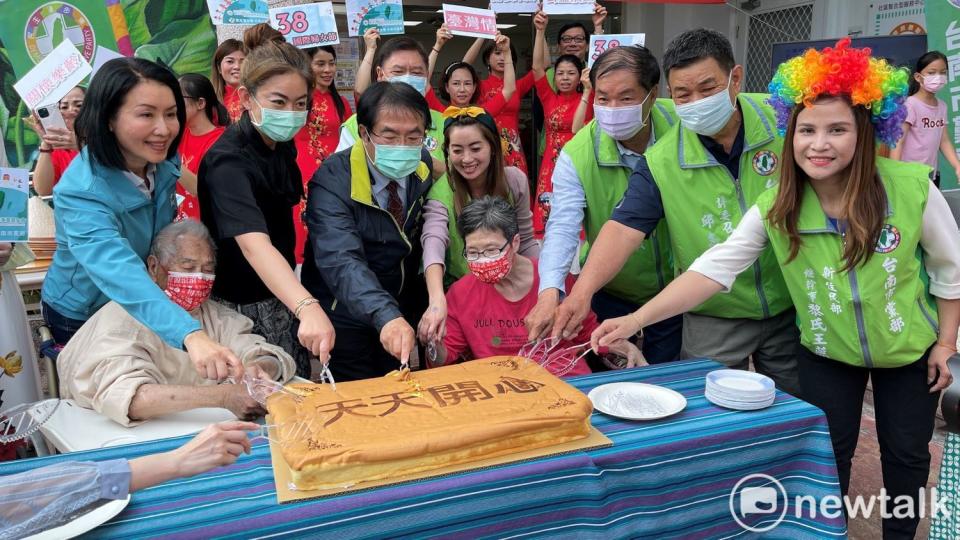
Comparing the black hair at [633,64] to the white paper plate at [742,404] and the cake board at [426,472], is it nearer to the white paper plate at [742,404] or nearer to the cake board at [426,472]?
the white paper plate at [742,404]

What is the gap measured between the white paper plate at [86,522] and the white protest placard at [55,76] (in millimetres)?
1629

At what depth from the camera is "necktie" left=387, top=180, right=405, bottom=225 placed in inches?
103

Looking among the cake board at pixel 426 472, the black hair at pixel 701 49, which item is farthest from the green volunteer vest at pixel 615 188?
the cake board at pixel 426 472

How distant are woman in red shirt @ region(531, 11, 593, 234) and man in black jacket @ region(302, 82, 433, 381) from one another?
2.48 metres

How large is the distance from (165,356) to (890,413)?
2292 mm

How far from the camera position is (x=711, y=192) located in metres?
2.39

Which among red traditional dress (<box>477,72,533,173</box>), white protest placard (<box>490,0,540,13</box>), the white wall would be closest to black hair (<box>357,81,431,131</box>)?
red traditional dress (<box>477,72,533,173</box>)

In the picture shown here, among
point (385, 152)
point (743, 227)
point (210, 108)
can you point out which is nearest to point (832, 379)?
point (743, 227)

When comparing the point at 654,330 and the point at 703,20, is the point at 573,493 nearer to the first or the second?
the point at 654,330

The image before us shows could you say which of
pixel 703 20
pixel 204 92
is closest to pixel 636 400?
pixel 204 92

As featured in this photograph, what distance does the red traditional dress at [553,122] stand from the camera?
16.7 ft

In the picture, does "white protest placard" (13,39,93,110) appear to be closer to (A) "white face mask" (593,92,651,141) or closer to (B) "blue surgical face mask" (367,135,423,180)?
(B) "blue surgical face mask" (367,135,423,180)

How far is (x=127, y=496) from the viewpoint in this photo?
1.41 m

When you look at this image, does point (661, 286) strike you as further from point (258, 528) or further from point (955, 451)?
point (258, 528)
